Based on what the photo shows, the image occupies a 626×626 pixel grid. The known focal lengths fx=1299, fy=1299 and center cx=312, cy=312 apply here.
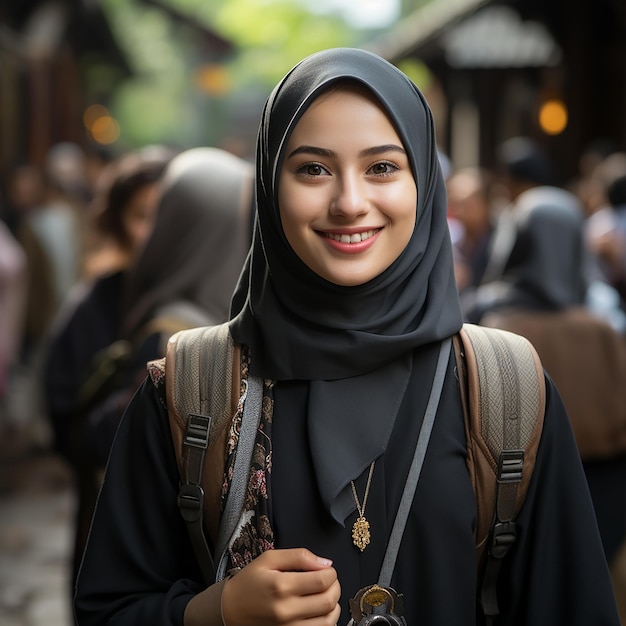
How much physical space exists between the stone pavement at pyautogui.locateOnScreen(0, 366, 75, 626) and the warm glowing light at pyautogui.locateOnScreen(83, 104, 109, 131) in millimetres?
22262

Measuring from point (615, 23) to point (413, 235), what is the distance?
41.0 feet

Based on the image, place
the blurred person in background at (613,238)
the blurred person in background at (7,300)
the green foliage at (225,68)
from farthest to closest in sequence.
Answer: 1. the green foliage at (225,68)
2. the blurred person in background at (7,300)
3. the blurred person in background at (613,238)

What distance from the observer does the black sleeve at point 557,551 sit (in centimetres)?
240

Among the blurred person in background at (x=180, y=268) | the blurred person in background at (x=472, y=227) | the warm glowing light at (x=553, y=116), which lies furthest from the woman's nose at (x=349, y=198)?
the warm glowing light at (x=553, y=116)

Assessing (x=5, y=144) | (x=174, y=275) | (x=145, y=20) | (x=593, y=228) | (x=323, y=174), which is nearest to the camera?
(x=323, y=174)

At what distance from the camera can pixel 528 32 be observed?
17250 millimetres

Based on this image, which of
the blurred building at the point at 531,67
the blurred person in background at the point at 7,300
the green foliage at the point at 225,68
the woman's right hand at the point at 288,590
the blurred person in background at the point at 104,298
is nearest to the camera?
the woman's right hand at the point at 288,590

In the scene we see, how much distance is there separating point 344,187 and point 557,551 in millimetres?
784

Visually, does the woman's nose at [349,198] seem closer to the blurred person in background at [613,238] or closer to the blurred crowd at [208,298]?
the blurred crowd at [208,298]

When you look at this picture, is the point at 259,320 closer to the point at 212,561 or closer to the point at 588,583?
the point at 212,561

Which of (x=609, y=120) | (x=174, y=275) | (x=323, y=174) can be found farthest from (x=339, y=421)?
(x=609, y=120)

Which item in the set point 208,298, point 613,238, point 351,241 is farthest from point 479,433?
point 613,238

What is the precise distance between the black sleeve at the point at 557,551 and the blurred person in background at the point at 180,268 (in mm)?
1778

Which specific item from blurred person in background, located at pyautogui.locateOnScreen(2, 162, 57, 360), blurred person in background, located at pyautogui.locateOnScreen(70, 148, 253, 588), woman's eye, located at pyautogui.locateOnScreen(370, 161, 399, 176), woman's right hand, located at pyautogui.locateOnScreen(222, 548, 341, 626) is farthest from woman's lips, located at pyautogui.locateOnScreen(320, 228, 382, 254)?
blurred person in background, located at pyautogui.locateOnScreen(2, 162, 57, 360)
